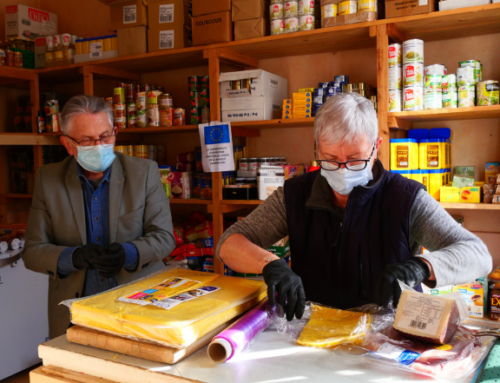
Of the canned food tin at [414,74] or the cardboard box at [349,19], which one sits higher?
the cardboard box at [349,19]

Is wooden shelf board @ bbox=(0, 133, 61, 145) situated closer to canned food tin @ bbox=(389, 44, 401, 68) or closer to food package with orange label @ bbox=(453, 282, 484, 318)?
canned food tin @ bbox=(389, 44, 401, 68)

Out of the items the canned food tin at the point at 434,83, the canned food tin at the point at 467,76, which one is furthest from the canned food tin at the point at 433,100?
the canned food tin at the point at 467,76

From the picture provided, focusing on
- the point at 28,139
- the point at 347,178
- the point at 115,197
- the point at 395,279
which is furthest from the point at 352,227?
the point at 28,139

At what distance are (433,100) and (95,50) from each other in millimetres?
2456

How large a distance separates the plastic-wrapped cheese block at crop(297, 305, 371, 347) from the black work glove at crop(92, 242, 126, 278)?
851 millimetres

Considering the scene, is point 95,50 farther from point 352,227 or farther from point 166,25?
point 352,227

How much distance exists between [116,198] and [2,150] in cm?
284

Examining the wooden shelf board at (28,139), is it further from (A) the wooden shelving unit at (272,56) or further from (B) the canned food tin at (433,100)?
(B) the canned food tin at (433,100)

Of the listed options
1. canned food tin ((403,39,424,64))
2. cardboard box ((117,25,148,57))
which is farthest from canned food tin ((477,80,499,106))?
cardboard box ((117,25,148,57))

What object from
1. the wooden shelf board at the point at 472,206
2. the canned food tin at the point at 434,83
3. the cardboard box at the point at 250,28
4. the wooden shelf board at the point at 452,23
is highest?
the cardboard box at the point at 250,28

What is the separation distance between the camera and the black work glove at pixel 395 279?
3.71 feet

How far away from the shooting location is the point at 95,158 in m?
1.90

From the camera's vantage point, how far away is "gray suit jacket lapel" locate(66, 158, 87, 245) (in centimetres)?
187

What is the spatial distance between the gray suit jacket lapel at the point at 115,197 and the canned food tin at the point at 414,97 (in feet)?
4.99
